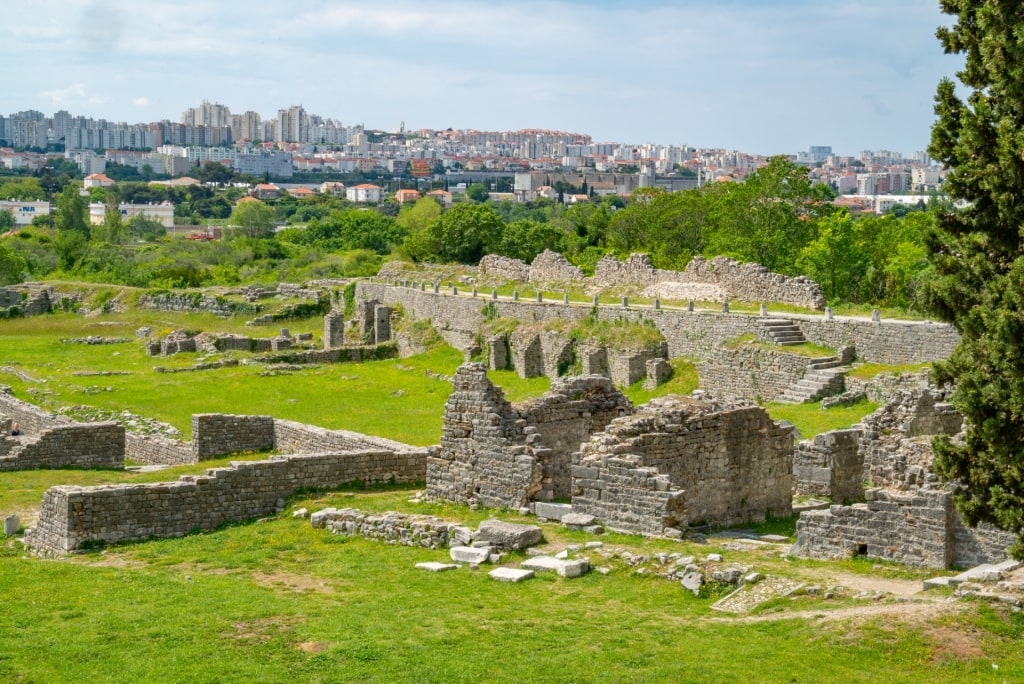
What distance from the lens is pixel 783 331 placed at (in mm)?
38031

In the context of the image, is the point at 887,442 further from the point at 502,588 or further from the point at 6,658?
the point at 6,658

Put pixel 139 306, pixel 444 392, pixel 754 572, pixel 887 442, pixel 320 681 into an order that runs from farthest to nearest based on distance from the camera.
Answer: pixel 139 306 → pixel 444 392 → pixel 887 442 → pixel 754 572 → pixel 320 681

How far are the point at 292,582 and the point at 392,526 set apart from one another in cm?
214

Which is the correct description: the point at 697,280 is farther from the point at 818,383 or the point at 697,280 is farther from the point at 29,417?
the point at 29,417

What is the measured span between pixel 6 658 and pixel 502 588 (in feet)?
17.4

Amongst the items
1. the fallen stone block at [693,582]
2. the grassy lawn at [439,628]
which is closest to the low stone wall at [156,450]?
→ the grassy lawn at [439,628]

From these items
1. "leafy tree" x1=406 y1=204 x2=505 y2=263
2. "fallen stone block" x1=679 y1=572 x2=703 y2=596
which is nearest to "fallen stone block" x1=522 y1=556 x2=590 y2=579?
"fallen stone block" x1=679 y1=572 x2=703 y2=596

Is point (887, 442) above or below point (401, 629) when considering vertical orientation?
above

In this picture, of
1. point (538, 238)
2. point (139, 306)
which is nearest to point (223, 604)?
point (139, 306)

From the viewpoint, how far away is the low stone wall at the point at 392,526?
741 inches

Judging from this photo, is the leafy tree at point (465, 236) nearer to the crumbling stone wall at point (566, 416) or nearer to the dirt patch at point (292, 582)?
the crumbling stone wall at point (566, 416)

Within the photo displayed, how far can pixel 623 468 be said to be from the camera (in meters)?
18.6

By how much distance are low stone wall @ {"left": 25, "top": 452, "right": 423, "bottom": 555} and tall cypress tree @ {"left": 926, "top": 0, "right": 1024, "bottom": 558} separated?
32.5 ft

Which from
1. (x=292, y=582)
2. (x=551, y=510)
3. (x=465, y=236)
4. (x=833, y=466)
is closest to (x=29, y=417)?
(x=292, y=582)
